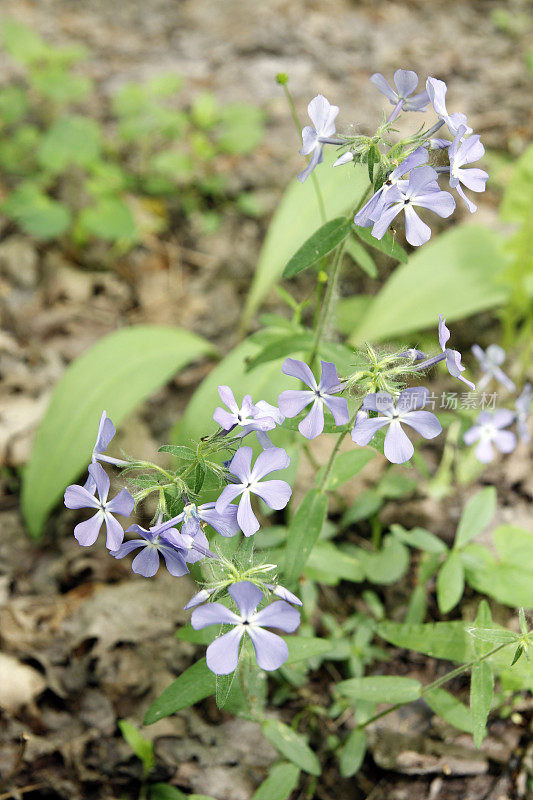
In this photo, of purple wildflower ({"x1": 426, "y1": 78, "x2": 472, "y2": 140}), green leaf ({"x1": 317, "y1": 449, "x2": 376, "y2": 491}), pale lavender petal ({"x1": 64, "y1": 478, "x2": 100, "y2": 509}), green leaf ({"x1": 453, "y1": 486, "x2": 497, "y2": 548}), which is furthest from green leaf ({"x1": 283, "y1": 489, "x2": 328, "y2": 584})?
purple wildflower ({"x1": 426, "y1": 78, "x2": 472, "y2": 140})

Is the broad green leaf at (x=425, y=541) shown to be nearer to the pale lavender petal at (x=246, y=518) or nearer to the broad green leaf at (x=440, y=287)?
the pale lavender petal at (x=246, y=518)

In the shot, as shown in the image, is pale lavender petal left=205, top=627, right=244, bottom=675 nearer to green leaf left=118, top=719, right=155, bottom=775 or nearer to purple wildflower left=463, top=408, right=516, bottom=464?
→ green leaf left=118, top=719, right=155, bottom=775

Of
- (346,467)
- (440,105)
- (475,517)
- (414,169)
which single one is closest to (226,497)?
(346,467)

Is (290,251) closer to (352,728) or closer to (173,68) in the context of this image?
(352,728)

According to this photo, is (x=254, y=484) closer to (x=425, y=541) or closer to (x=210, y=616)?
(x=210, y=616)

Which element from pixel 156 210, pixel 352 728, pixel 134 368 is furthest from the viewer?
pixel 156 210

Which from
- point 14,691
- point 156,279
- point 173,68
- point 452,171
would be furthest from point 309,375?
point 173,68

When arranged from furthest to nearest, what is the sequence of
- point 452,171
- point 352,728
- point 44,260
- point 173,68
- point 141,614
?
point 173,68 → point 44,260 → point 141,614 → point 352,728 → point 452,171
